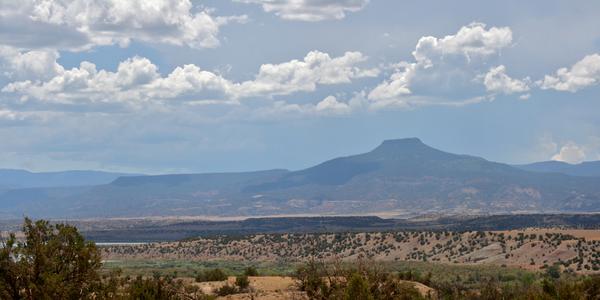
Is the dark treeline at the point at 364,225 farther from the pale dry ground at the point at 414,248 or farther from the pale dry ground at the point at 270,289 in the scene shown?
the pale dry ground at the point at 270,289

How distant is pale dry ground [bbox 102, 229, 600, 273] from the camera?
76688 mm

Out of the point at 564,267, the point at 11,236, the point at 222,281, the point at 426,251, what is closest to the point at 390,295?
the point at 11,236

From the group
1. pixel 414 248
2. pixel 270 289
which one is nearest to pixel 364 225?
pixel 414 248

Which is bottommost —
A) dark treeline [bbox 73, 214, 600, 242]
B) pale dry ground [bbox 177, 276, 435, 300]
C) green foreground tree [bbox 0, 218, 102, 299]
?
pale dry ground [bbox 177, 276, 435, 300]

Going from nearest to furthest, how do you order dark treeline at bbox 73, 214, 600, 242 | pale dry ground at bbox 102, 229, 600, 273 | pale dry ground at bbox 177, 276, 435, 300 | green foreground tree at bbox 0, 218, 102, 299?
1. green foreground tree at bbox 0, 218, 102, 299
2. pale dry ground at bbox 177, 276, 435, 300
3. pale dry ground at bbox 102, 229, 600, 273
4. dark treeline at bbox 73, 214, 600, 242

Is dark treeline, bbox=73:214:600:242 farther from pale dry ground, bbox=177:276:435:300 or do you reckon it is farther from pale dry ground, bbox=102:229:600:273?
pale dry ground, bbox=177:276:435:300

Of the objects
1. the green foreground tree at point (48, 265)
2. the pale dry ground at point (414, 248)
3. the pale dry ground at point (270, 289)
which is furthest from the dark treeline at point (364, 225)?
the green foreground tree at point (48, 265)

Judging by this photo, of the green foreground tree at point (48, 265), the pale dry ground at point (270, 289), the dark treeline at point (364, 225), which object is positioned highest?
the dark treeline at point (364, 225)

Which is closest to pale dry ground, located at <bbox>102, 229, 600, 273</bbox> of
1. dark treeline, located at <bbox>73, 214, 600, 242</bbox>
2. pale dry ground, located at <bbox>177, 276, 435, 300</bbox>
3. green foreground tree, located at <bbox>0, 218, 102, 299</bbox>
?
Answer: pale dry ground, located at <bbox>177, 276, 435, 300</bbox>

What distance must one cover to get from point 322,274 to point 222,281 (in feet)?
41.5

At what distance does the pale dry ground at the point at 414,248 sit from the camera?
3019 inches

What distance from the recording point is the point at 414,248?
9381 cm

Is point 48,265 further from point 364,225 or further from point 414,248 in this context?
point 364,225

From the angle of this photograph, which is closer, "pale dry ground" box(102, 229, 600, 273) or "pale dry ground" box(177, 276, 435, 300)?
"pale dry ground" box(177, 276, 435, 300)
